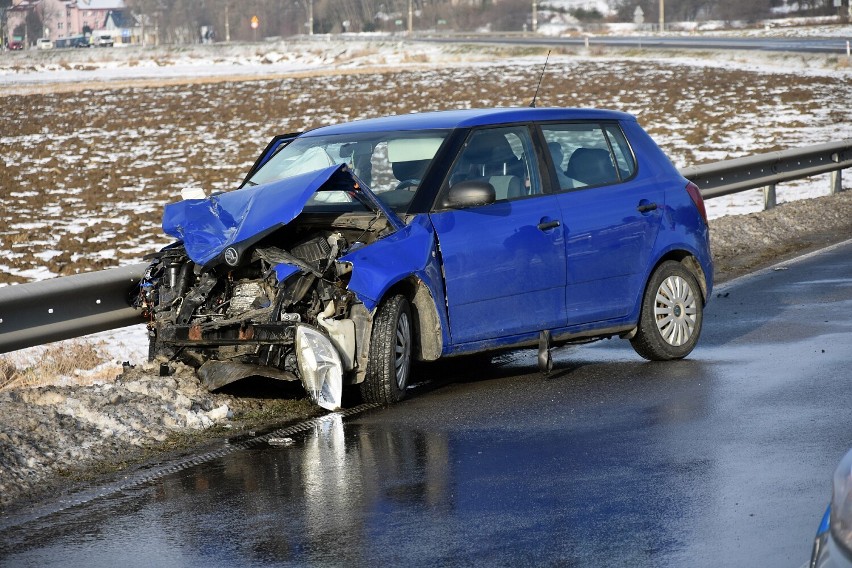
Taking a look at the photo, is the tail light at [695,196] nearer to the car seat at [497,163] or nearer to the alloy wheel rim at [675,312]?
the alloy wheel rim at [675,312]

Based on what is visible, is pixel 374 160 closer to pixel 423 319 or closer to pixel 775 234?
pixel 423 319

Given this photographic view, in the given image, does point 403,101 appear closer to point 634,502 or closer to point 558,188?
point 558,188

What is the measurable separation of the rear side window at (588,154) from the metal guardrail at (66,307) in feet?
8.73

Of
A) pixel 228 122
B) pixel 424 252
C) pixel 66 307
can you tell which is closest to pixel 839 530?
pixel 424 252

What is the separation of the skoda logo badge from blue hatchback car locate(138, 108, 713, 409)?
1 cm

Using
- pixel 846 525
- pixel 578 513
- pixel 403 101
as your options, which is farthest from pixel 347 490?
pixel 403 101

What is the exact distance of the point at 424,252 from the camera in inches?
314

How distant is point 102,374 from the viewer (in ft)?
30.4

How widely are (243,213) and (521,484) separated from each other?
2684mm

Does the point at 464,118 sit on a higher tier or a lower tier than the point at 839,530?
higher

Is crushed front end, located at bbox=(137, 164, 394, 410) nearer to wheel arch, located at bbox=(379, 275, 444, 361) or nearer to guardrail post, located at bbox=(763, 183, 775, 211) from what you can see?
wheel arch, located at bbox=(379, 275, 444, 361)

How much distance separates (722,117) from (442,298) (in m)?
32.8

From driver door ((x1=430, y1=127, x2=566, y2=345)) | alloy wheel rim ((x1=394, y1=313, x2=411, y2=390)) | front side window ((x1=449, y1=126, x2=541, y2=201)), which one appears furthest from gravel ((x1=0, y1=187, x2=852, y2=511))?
front side window ((x1=449, y1=126, x2=541, y2=201))

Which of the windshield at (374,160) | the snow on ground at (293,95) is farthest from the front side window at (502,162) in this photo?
the snow on ground at (293,95)
